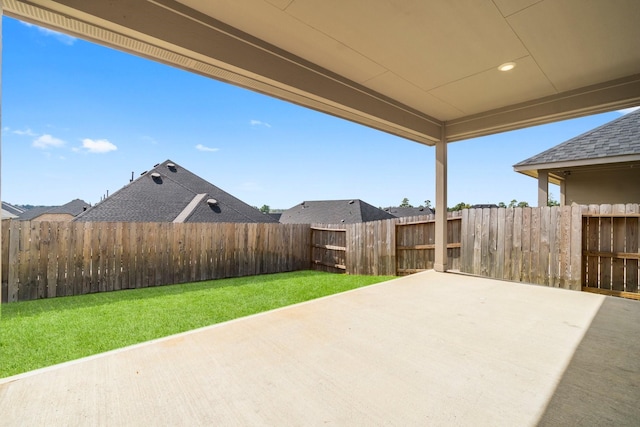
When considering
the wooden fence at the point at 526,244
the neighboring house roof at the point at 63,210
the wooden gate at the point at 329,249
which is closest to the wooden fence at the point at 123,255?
the wooden gate at the point at 329,249

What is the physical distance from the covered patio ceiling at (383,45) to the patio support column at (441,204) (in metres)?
1.19

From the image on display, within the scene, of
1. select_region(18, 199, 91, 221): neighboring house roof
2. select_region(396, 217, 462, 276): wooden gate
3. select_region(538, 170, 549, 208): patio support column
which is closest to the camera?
select_region(396, 217, 462, 276): wooden gate

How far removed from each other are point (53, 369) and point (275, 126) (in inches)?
1002

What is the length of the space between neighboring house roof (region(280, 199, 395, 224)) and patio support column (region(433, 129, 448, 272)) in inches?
429

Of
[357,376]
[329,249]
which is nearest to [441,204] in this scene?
[329,249]

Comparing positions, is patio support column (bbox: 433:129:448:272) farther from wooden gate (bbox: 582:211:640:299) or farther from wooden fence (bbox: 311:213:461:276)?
wooden gate (bbox: 582:211:640:299)

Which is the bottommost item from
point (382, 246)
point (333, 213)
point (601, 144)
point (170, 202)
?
point (382, 246)

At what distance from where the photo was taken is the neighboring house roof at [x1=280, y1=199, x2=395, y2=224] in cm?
1695

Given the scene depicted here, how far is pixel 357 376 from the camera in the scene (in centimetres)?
169

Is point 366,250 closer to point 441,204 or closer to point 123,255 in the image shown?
point 441,204

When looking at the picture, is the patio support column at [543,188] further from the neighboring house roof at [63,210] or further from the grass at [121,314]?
the neighboring house roof at [63,210]

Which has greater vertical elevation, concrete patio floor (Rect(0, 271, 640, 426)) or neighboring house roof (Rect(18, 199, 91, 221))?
neighboring house roof (Rect(18, 199, 91, 221))

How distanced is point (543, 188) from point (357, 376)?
26.4ft

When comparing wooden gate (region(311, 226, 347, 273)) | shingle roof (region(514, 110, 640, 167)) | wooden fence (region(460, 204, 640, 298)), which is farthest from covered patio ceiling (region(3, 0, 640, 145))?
wooden gate (region(311, 226, 347, 273))
